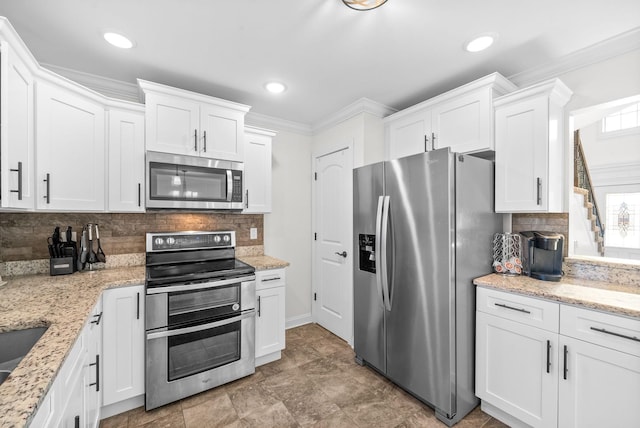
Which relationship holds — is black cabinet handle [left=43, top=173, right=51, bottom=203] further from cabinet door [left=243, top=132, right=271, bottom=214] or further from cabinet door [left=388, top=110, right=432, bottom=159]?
cabinet door [left=388, top=110, right=432, bottom=159]

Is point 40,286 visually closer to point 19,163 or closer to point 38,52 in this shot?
point 19,163

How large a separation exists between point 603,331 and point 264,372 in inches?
92.4

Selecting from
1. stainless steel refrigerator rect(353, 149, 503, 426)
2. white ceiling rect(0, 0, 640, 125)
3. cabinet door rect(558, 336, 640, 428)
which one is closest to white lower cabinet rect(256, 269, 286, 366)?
stainless steel refrigerator rect(353, 149, 503, 426)

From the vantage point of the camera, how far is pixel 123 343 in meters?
1.94

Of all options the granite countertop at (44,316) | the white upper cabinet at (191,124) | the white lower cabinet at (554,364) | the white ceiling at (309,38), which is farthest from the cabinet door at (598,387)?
the white upper cabinet at (191,124)

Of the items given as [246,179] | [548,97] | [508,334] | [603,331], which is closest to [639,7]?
[548,97]

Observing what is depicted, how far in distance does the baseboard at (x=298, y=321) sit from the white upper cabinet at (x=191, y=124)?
203 cm

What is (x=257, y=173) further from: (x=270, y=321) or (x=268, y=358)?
(x=268, y=358)

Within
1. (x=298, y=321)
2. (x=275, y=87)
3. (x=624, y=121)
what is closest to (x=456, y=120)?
(x=275, y=87)

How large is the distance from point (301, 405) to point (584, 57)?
3.24 meters

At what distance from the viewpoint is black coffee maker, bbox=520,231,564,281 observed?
198cm

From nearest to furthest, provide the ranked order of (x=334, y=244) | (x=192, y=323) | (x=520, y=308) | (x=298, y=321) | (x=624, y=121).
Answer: (x=520, y=308)
(x=192, y=323)
(x=334, y=244)
(x=298, y=321)
(x=624, y=121)

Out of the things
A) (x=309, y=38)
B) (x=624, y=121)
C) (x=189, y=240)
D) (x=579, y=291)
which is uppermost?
(x=624, y=121)

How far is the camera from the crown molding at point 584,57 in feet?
6.13
